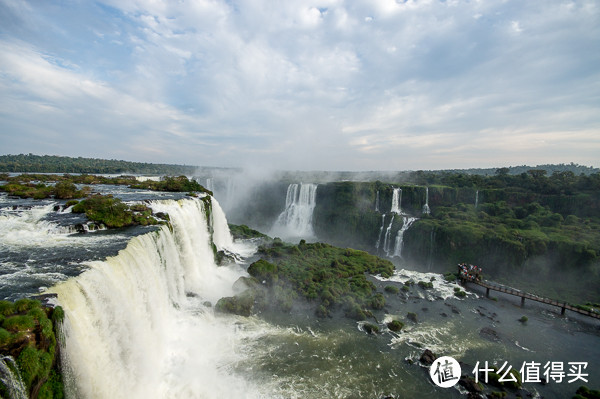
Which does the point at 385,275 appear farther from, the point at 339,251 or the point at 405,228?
the point at 405,228

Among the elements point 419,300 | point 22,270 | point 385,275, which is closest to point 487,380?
point 419,300

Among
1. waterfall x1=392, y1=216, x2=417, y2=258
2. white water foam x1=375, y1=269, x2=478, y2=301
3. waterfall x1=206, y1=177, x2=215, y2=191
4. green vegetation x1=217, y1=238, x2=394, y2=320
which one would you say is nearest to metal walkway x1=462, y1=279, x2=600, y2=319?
white water foam x1=375, y1=269, x2=478, y2=301

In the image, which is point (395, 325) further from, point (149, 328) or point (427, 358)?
point (149, 328)

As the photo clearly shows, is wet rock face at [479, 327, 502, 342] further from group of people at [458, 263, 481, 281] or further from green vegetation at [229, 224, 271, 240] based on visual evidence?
green vegetation at [229, 224, 271, 240]

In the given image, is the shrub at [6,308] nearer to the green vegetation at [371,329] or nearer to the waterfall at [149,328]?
the waterfall at [149,328]

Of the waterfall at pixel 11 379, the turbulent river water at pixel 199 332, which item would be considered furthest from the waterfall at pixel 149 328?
the waterfall at pixel 11 379

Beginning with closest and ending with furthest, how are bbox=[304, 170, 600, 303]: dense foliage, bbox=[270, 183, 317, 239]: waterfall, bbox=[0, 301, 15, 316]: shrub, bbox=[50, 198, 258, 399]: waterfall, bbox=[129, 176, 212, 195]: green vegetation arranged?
bbox=[0, 301, 15, 316]: shrub, bbox=[50, 198, 258, 399]: waterfall, bbox=[304, 170, 600, 303]: dense foliage, bbox=[129, 176, 212, 195]: green vegetation, bbox=[270, 183, 317, 239]: waterfall
